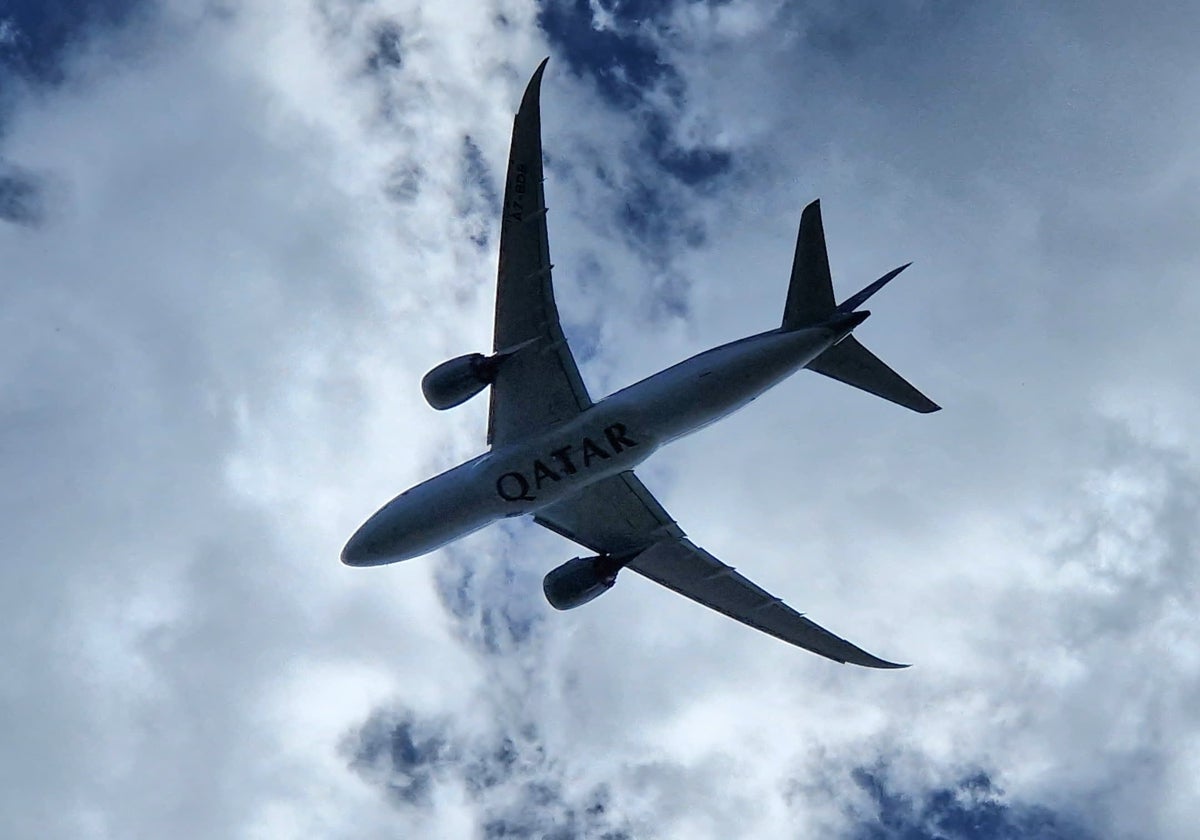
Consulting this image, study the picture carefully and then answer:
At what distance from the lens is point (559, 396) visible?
29422 mm

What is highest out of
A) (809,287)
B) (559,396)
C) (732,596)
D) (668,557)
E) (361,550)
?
(559,396)

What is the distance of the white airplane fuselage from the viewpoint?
2683 cm

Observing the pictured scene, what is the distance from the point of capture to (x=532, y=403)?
29.6m

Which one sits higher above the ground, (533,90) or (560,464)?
(533,90)

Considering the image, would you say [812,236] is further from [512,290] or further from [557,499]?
[557,499]

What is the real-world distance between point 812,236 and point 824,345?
2.68 meters

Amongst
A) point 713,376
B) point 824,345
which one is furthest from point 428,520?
point 824,345

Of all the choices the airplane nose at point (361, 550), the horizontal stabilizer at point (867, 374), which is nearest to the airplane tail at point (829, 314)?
the horizontal stabilizer at point (867, 374)

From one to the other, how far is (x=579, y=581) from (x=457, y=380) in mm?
7332

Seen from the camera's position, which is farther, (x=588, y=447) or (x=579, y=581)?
(x=579, y=581)

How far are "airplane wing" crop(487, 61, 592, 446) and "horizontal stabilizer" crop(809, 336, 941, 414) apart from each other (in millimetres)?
6512

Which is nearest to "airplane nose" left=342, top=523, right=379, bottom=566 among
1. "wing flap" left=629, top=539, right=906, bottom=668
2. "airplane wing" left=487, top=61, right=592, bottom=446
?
"airplane wing" left=487, top=61, right=592, bottom=446

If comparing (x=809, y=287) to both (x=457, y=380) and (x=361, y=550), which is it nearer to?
(x=457, y=380)

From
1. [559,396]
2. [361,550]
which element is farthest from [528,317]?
[361,550]
